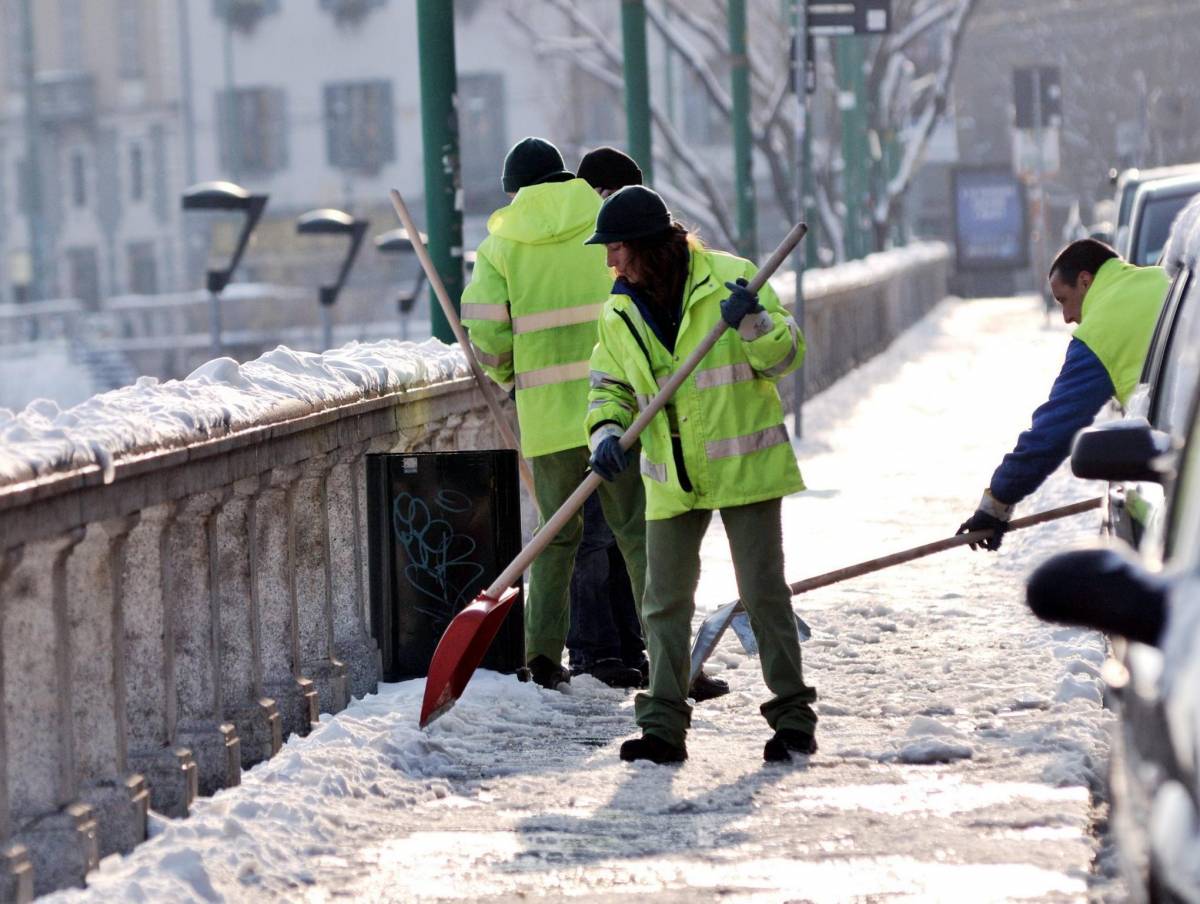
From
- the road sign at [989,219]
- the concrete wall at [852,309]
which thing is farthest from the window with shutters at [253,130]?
the concrete wall at [852,309]

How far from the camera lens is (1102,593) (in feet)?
11.3

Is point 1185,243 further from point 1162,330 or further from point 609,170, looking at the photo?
point 609,170

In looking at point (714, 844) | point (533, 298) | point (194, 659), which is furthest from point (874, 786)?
point (533, 298)

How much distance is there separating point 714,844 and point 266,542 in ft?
6.52

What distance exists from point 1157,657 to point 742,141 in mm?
21625

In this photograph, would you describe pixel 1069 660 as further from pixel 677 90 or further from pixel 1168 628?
pixel 677 90

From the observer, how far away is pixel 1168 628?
129 inches

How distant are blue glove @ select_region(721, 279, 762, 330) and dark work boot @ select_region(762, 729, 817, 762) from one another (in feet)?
3.95

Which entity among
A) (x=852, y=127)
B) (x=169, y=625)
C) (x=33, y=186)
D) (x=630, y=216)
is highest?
(x=33, y=186)

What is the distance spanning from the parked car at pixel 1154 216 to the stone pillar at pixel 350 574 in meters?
6.35

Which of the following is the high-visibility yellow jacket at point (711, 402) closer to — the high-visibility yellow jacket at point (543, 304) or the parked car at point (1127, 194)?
the high-visibility yellow jacket at point (543, 304)

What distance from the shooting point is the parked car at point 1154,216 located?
13656 mm

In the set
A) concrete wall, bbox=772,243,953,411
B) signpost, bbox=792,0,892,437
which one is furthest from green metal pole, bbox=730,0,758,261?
signpost, bbox=792,0,892,437

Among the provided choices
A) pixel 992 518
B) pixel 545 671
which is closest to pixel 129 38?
pixel 545 671
